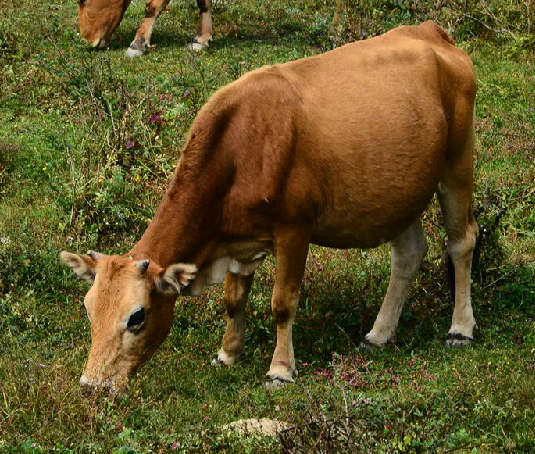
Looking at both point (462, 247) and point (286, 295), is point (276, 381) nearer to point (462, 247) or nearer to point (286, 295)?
point (286, 295)

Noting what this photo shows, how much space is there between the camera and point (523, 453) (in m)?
6.54

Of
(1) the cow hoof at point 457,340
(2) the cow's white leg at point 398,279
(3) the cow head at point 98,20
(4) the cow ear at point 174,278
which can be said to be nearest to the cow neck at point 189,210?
(4) the cow ear at point 174,278

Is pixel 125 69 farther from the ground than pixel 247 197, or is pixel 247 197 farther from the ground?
pixel 247 197

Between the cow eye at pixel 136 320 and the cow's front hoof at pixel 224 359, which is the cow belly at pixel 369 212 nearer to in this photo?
the cow's front hoof at pixel 224 359

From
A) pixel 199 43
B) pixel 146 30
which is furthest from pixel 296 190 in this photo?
pixel 146 30

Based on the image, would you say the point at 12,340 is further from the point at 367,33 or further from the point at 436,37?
the point at 367,33

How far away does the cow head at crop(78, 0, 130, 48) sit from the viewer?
51.6ft

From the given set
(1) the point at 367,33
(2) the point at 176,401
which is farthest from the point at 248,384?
(1) the point at 367,33

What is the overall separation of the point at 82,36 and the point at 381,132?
27.7 feet

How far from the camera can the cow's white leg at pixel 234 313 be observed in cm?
862

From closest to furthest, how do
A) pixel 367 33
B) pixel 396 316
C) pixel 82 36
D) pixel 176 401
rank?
pixel 176 401, pixel 396 316, pixel 367 33, pixel 82 36

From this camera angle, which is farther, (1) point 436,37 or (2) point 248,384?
(1) point 436,37

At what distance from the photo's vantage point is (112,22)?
15820 millimetres

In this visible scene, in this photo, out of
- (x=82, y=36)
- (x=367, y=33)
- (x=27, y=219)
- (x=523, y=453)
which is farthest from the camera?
(x=82, y=36)
